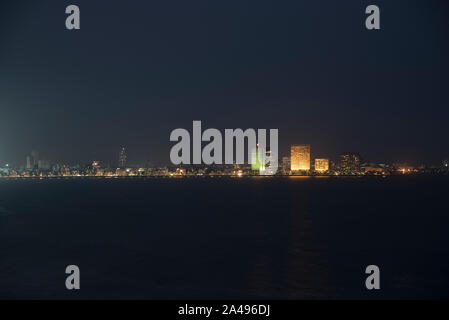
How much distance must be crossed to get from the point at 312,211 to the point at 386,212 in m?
12.9

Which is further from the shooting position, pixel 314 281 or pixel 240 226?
pixel 240 226

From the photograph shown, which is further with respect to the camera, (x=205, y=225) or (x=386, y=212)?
(x=386, y=212)

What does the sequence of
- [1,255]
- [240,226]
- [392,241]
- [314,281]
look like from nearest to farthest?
[314,281] → [1,255] → [392,241] → [240,226]

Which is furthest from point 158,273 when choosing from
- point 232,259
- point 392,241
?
point 392,241

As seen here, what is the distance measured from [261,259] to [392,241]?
696 inches
